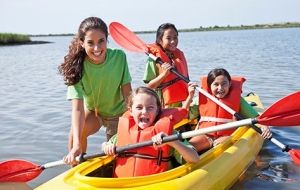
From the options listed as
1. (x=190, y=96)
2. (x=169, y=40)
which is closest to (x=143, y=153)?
(x=190, y=96)

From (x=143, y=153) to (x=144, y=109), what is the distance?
1.07ft

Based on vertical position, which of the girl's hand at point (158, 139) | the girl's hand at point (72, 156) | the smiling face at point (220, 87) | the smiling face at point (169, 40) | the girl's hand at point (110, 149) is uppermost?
the smiling face at point (169, 40)

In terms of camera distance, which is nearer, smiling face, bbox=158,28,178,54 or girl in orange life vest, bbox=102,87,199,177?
girl in orange life vest, bbox=102,87,199,177

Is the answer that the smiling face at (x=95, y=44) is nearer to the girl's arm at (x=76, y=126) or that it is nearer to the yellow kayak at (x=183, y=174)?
the girl's arm at (x=76, y=126)

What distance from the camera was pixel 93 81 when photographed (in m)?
3.62

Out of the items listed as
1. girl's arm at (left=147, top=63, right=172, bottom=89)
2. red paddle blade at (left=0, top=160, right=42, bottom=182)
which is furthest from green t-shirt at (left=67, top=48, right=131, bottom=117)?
girl's arm at (left=147, top=63, right=172, bottom=89)

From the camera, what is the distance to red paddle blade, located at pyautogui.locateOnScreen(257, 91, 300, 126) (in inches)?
126

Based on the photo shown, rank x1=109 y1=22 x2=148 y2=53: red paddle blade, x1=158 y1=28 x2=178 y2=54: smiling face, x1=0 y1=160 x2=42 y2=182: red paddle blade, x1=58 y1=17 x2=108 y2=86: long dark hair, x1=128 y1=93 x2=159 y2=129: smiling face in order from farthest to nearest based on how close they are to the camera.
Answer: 1. x1=109 y1=22 x2=148 y2=53: red paddle blade
2. x1=158 y1=28 x2=178 y2=54: smiling face
3. x1=0 y1=160 x2=42 y2=182: red paddle blade
4. x1=58 y1=17 x2=108 y2=86: long dark hair
5. x1=128 y1=93 x2=159 y2=129: smiling face

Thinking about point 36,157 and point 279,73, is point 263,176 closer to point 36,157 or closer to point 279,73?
point 36,157

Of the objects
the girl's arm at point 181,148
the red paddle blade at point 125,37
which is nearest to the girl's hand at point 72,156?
the girl's arm at point 181,148

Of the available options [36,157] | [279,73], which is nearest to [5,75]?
[279,73]

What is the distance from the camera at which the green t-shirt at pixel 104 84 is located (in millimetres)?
3568

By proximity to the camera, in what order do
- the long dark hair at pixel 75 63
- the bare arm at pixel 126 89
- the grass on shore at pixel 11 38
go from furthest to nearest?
the grass on shore at pixel 11 38 < the bare arm at pixel 126 89 < the long dark hair at pixel 75 63

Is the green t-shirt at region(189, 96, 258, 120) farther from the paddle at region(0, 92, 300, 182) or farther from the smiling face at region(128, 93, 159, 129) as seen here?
the smiling face at region(128, 93, 159, 129)
